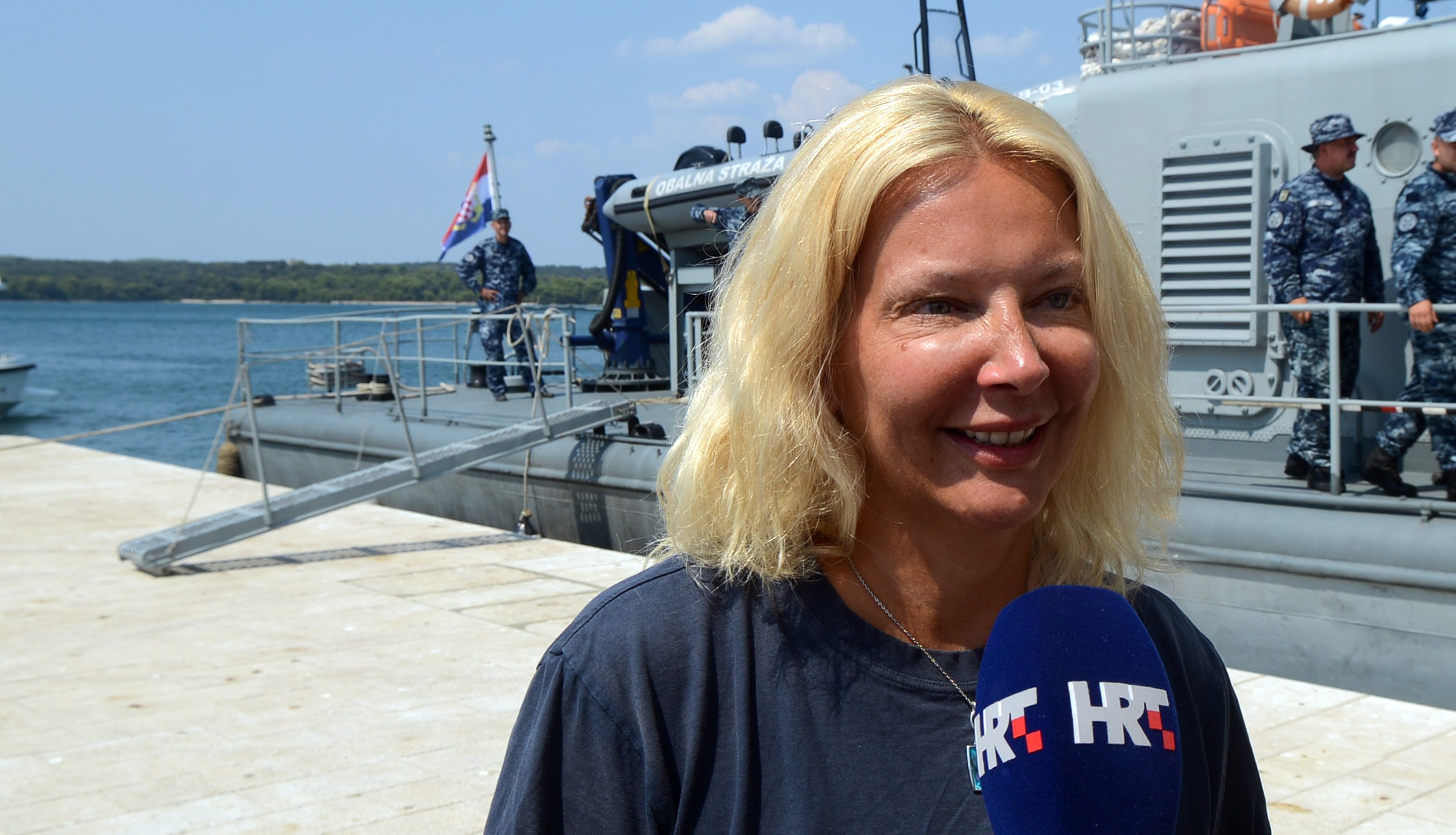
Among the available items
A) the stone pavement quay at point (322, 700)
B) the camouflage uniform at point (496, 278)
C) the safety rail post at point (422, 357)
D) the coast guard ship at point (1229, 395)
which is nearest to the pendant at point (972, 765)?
the coast guard ship at point (1229, 395)

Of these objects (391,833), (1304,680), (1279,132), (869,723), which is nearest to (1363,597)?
(1304,680)

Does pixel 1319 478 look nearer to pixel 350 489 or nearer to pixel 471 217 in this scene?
pixel 350 489

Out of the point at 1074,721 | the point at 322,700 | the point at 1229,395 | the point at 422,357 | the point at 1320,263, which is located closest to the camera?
the point at 1074,721

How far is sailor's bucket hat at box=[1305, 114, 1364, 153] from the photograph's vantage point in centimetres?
522

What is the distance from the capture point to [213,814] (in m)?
3.46

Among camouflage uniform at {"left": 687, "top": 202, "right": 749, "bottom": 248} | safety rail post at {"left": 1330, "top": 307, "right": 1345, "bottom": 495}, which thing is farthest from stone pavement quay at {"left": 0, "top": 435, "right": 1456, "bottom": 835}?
camouflage uniform at {"left": 687, "top": 202, "right": 749, "bottom": 248}

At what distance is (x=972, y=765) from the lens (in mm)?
1186

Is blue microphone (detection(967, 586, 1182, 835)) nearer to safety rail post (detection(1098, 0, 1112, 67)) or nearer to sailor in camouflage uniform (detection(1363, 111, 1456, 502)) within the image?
sailor in camouflage uniform (detection(1363, 111, 1456, 502))

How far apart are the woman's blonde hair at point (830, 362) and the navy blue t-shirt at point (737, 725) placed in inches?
2.9

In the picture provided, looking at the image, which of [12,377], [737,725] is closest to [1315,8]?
[737,725]

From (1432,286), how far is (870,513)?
4.72m

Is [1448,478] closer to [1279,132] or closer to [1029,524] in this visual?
[1279,132]

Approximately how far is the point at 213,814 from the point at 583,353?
1997 cm

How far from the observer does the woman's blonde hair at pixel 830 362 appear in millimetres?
1248
